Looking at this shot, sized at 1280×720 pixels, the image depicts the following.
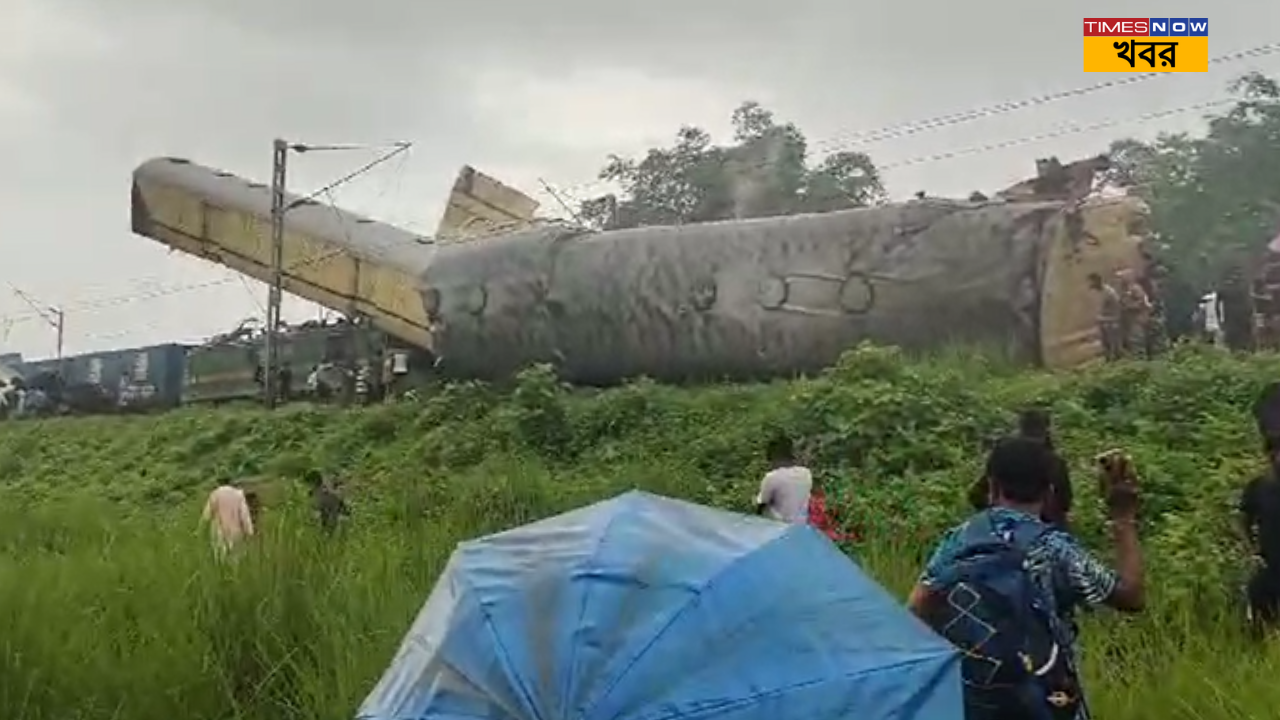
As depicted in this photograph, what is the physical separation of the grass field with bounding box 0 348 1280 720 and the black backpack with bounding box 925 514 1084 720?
41.1 inches

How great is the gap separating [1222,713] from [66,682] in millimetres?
4166

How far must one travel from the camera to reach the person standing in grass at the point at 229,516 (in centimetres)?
820

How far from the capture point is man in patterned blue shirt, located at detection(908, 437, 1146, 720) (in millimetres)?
3992

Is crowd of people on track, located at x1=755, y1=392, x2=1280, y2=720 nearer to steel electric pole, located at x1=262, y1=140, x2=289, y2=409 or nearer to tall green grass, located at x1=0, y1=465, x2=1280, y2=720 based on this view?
tall green grass, located at x1=0, y1=465, x2=1280, y2=720

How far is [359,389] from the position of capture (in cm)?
2248

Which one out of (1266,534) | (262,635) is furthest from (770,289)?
(1266,534)

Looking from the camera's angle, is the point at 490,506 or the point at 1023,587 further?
the point at 490,506

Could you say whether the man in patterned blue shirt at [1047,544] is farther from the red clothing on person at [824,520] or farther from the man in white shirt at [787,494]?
the red clothing on person at [824,520]

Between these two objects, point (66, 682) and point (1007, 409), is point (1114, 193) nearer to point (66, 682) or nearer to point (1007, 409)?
point (1007, 409)

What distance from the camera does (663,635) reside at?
298cm

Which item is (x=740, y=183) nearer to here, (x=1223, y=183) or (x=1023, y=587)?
(x=1223, y=183)

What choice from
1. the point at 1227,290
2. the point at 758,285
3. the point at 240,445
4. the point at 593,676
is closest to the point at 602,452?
the point at 758,285

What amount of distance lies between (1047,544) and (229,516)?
6107 mm

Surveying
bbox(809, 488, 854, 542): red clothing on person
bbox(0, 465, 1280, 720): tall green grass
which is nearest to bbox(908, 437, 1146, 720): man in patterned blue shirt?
bbox(0, 465, 1280, 720): tall green grass
